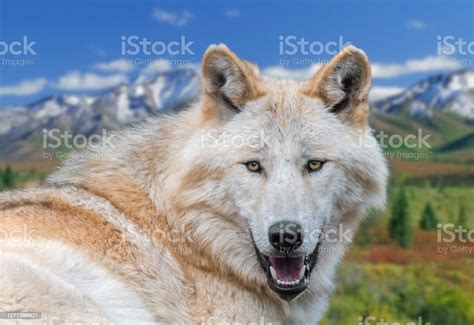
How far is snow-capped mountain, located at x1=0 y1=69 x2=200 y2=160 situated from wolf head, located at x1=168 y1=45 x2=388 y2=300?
23.9 ft

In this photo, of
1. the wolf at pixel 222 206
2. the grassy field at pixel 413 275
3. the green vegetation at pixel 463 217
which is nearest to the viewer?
the wolf at pixel 222 206

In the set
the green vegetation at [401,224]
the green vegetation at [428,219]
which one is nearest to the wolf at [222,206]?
the green vegetation at [401,224]

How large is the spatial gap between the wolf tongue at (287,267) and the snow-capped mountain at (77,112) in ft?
26.2

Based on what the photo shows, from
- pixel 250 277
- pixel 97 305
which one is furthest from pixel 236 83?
pixel 97 305

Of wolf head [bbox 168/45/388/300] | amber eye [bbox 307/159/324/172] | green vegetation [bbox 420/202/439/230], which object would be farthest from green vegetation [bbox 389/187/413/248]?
amber eye [bbox 307/159/324/172]

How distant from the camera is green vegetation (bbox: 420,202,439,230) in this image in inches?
554

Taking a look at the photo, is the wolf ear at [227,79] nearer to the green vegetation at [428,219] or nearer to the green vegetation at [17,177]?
the green vegetation at [17,177]

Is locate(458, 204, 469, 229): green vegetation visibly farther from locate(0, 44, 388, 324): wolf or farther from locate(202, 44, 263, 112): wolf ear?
locate(202, 44, 263, 112): wolf ear

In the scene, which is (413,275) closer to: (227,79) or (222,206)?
(222,206)

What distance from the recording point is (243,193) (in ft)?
16.7

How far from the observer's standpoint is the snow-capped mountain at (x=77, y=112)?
45.5 ft

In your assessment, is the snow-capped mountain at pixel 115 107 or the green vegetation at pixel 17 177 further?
the snow-capped mountain at pixel 115 107

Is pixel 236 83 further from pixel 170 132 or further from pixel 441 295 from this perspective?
pixel 441 295

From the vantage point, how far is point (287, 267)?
Answer: 5.05 metres
